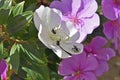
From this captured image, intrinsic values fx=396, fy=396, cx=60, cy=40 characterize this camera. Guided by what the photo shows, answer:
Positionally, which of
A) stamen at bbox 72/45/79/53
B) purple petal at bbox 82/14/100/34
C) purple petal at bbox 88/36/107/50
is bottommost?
purple petal at bbox 88/36/107/50

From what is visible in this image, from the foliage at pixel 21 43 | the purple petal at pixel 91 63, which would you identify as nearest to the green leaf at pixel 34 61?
the foliage at pixel 21 43

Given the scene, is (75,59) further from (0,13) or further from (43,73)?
(0,13)

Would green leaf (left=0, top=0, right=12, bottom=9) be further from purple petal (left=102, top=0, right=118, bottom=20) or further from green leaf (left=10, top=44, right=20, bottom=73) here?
purple petal (left=102, top=0, right=118, bottom=20)

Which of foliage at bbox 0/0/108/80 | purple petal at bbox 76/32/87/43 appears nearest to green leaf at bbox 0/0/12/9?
foliage at bbox 0/0/108/80

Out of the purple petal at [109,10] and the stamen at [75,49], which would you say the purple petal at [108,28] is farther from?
the stamen at [75,49]

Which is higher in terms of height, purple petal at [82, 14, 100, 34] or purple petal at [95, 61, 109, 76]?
purple petal at [82, 14, 100, 34]

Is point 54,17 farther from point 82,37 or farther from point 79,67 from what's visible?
point 79,67
